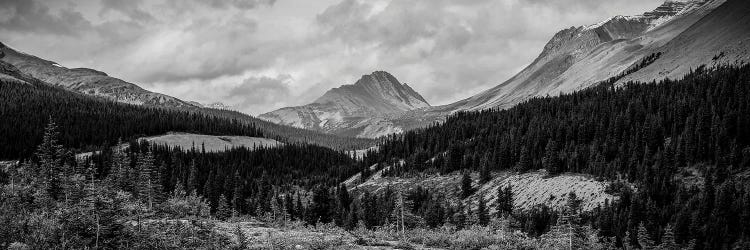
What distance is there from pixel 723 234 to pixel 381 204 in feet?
230

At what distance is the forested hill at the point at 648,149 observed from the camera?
7988cm

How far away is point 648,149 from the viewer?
355 ft

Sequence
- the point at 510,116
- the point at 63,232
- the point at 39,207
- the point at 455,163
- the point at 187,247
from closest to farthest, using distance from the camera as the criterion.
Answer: the point at 63,232
the point at 187,247
the point at 39,207
the point at 455,163
the point at 510,116

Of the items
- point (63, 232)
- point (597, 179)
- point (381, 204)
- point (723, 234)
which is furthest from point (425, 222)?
point (63, 232)

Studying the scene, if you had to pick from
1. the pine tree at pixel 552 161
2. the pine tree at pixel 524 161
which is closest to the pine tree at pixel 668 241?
the pine tree at pixel 552 161

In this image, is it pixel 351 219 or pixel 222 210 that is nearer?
pixel 222 210

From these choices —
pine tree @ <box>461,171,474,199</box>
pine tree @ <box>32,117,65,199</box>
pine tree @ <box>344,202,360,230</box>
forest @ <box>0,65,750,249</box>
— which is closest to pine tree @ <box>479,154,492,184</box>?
forest @ <box>0,65,750,249</box>

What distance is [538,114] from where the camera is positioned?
6993 inches

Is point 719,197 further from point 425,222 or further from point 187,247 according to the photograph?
point 187,247

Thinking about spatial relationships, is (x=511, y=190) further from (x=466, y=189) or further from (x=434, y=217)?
(x=434, y=217)

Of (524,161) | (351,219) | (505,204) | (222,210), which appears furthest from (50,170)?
(524,161)

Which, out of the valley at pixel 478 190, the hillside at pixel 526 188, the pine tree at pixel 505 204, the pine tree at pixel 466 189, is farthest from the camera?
the pine tree at pixel 466 189

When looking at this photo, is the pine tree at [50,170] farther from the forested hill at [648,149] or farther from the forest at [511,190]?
the forested hill at [648,149]

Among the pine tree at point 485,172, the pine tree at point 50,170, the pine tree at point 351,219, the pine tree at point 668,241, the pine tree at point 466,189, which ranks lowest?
the pine tree at point 351,219
